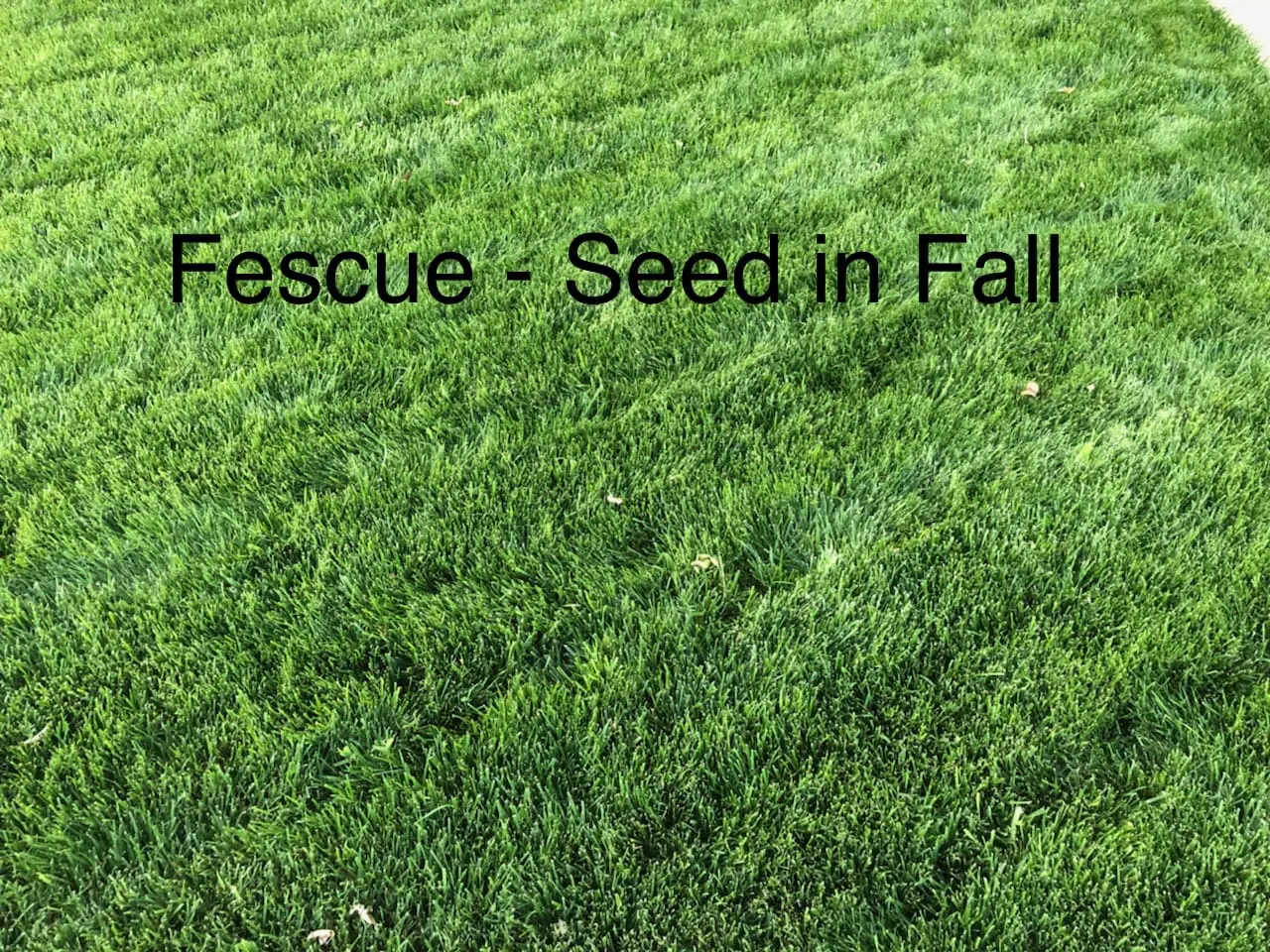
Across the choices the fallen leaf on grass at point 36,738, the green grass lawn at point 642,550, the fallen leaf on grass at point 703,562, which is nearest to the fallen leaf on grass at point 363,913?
the green grass lawn at point 642,550

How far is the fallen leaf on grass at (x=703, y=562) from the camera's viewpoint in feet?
7.21

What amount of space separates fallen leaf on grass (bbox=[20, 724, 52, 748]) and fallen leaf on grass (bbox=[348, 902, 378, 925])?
78 cm

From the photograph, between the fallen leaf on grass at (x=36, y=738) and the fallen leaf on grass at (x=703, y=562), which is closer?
the fallen leaf on grass at (x=36, y=738)

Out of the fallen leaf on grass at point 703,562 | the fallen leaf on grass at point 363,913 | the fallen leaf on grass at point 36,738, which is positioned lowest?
the fallen leaf on grass at point 363,913

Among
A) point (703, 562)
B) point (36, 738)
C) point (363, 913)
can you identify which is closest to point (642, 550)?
point (703, 562)

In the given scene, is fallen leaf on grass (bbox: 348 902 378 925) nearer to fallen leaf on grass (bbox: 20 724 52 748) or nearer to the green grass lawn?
the green grass lawn

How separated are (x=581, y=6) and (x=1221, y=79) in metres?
3.28

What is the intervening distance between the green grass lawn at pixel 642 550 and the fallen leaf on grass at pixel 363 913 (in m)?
0.01

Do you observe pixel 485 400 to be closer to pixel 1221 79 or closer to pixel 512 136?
pixel 512 136

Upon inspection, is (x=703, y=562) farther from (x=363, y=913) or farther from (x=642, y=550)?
(x=363, y=913)

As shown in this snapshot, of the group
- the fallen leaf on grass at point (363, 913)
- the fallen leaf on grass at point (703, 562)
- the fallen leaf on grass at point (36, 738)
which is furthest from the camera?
the fallen leaf on grass at point (703, 562)

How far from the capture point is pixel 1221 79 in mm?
4309

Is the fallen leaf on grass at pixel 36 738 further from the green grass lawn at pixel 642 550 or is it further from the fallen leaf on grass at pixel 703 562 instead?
the fallen leaf on grass at pixel 703 562

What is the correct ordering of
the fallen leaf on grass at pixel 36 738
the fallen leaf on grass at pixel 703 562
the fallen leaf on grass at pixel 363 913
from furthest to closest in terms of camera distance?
the fallen leaf on grass at pixel 703 562, the fallen leaf on grass at pixel 36 738, the fallen leaf on grass at pixel 363 913
